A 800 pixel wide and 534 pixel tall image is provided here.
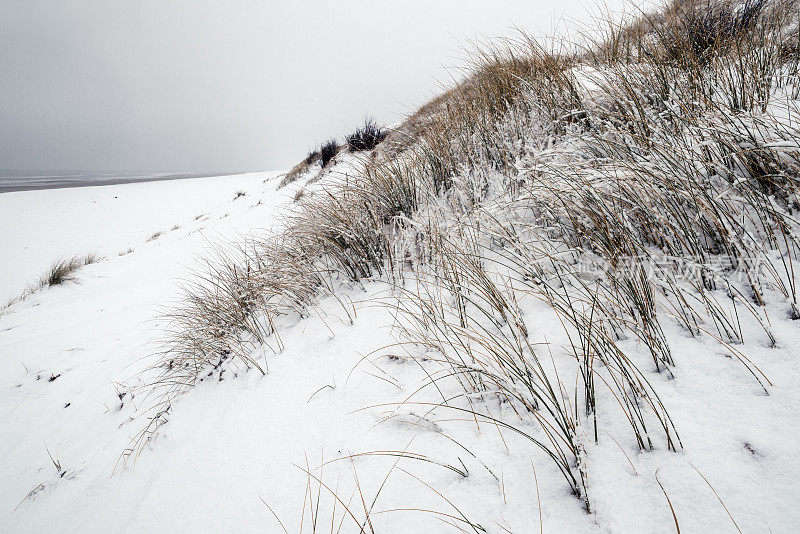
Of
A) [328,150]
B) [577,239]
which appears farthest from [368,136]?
[577,239]

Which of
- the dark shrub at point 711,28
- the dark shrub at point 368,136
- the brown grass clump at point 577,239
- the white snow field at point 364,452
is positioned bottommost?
the white snow field at point 364,452

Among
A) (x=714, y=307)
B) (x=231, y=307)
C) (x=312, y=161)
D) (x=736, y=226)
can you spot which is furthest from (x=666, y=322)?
(x=312, y=161)

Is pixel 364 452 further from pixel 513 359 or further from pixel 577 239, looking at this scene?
pixel 577 239

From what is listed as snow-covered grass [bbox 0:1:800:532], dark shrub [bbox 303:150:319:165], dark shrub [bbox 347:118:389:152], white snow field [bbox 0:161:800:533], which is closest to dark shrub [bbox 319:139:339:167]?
dark shrub [bbox 303:150:319:165]

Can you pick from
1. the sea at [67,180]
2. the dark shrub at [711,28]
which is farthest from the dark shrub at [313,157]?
the sea at [67,180]

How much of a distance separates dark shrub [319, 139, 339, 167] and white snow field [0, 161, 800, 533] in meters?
7.74

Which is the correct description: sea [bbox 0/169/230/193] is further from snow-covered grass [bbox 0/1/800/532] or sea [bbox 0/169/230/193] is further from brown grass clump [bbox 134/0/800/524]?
brown grass clump [bbox 134/0/800/524]

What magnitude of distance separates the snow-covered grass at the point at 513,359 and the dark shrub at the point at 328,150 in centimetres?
725

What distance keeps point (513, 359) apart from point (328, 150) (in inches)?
384

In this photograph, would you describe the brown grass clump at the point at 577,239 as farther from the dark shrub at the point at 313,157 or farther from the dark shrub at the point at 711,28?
the dark shrub at the point at 313,157

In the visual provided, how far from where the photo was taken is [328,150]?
377 inches

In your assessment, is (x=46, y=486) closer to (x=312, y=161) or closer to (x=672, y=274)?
(x=672, y=274)

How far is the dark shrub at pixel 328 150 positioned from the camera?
9.20 m

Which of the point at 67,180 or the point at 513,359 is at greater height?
the point at 67,180
